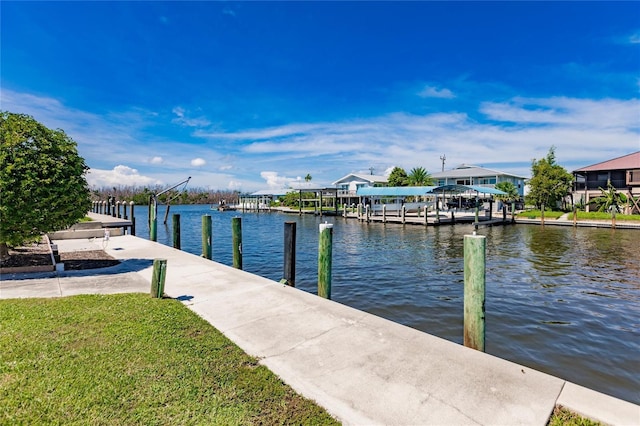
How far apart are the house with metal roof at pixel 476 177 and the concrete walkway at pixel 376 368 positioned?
2196 inches

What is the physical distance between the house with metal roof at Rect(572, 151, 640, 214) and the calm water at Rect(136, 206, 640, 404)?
2064cm

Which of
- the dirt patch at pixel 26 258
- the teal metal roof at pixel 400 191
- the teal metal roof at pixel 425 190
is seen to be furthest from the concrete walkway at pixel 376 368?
the teal metal roof at pixel 400 191

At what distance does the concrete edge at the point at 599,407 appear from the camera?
3326 mm

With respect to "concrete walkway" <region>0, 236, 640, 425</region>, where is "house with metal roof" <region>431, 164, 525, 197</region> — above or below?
above

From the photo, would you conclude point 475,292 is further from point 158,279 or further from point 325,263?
point 158,279

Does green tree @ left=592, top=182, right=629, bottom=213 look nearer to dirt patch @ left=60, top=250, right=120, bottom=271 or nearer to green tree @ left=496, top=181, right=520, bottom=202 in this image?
green tree @ left=496, top=181, right=520, bottom=202

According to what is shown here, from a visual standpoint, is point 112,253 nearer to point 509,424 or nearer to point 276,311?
point 276,311

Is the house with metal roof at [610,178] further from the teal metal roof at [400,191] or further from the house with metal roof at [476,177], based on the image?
the teal metal roof at [400,191]

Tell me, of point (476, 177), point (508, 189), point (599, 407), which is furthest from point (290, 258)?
point (476, 177)

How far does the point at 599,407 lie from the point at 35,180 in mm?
11919

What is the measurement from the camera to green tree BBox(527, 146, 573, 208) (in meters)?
39.6

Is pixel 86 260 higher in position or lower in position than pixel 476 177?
lower

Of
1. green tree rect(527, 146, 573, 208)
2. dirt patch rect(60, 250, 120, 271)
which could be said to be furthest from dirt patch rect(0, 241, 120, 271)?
green tree rect(527, 146, 573, 208)

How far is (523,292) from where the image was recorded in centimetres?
1097
